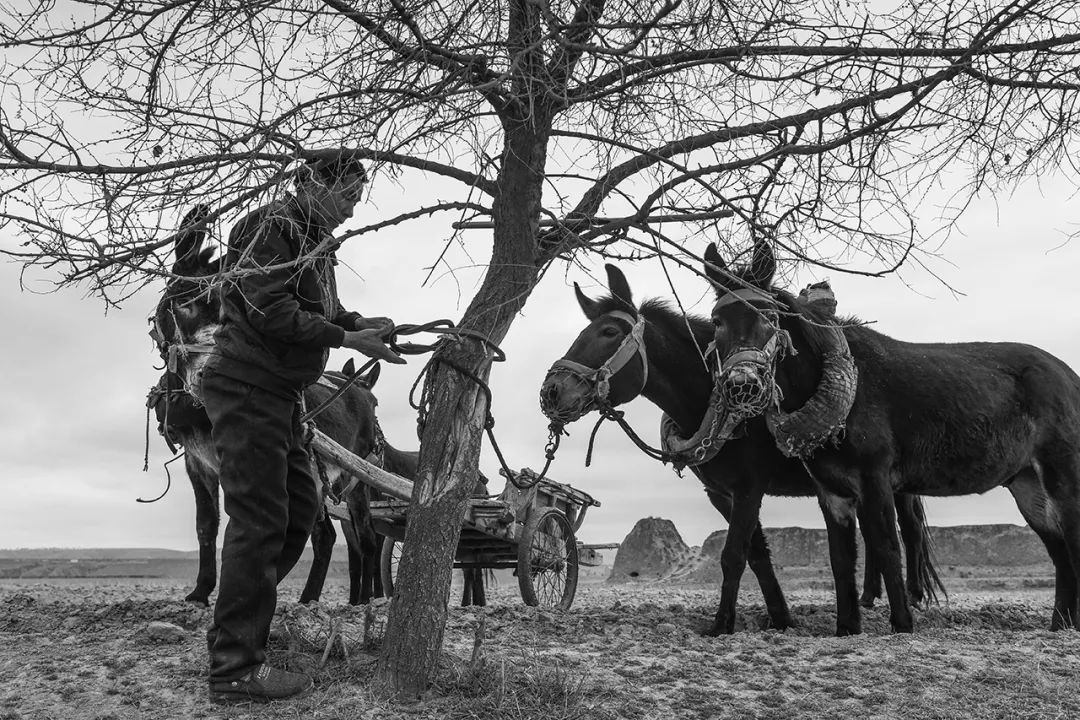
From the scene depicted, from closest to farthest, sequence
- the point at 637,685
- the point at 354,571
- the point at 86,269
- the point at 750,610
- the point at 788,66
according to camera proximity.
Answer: the point at 86,269 < the point at 637,685 < the point at 788,66 < the point at 750,610 < the point at 354,571

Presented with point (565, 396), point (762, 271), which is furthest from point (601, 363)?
point (762, 271)

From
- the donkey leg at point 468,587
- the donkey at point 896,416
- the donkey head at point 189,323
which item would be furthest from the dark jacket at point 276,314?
the donkey leg at point 468,587

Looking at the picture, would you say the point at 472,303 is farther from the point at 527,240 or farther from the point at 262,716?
the point at 262,716

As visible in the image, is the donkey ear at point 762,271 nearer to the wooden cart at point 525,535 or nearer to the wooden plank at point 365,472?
the wooden cart at point 525,535

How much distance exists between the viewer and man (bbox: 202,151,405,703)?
4.26 metres

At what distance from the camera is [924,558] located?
370 inches

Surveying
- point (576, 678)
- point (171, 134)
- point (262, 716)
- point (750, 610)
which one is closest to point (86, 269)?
point (171, 134)

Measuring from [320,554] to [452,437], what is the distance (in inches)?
227

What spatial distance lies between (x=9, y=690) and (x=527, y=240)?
321cm

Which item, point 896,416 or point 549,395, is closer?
point 549,395

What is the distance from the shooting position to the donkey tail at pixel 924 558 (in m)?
9.21

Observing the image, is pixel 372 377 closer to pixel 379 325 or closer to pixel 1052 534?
pixel 379 325

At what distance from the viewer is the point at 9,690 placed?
4.60 m

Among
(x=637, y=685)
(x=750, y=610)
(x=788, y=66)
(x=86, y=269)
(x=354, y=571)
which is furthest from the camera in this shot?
(x=354, y=571)
